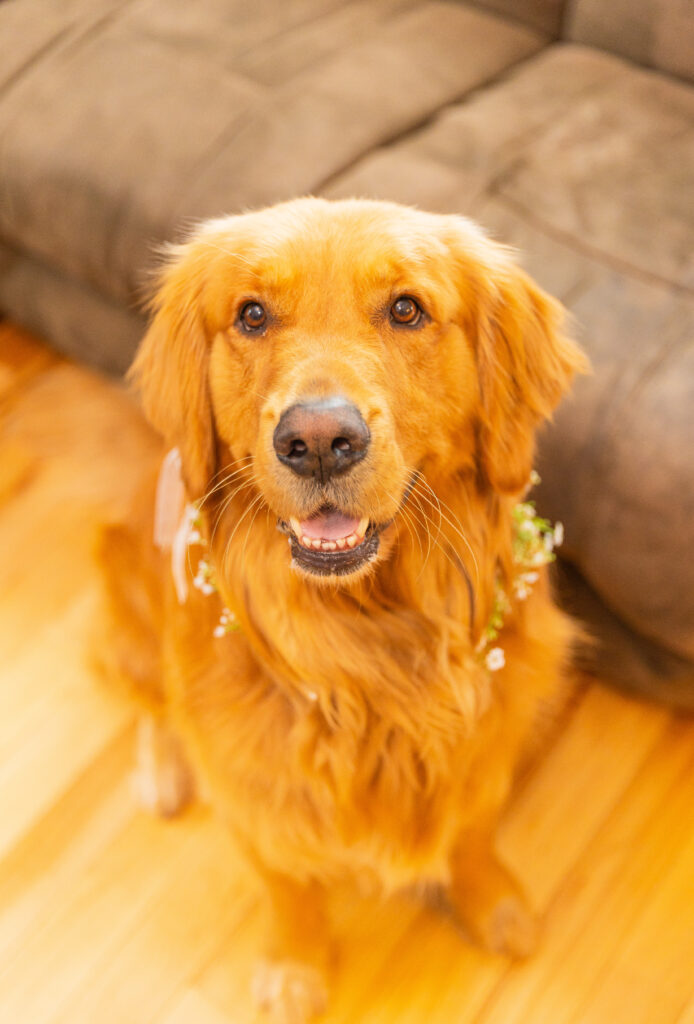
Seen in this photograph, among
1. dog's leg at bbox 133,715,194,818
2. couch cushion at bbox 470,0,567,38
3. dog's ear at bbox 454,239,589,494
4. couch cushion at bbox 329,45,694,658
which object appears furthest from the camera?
couch cushion at bbox 470,0,567,38

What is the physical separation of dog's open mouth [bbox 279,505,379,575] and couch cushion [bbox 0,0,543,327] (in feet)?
3.11

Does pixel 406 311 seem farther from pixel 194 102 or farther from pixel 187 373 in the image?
pixel 194 102

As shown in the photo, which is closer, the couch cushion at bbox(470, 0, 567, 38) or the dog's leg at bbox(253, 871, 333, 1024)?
the dog's leg at bbox(253, 871, 333, 1024)

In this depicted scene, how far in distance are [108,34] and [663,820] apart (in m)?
2.24

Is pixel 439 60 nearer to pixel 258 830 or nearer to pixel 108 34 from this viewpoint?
pixel 108 34

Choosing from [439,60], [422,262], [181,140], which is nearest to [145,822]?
[422,262]

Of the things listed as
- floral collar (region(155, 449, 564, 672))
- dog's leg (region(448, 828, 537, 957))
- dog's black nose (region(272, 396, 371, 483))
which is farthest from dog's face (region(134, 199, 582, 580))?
dog's leg (region(448, 828, 537, 957))

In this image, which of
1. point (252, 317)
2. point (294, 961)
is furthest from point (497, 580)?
point (294, 961)

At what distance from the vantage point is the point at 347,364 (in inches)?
48.4

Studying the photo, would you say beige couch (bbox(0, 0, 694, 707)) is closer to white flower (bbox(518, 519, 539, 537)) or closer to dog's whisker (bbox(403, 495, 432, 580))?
white flower (bbox(518, 519, 539, 537))

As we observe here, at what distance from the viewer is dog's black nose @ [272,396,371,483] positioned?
3.78 ft

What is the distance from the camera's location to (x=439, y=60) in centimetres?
219

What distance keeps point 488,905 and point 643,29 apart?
6.41 feet

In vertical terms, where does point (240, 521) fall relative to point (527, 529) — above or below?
above
